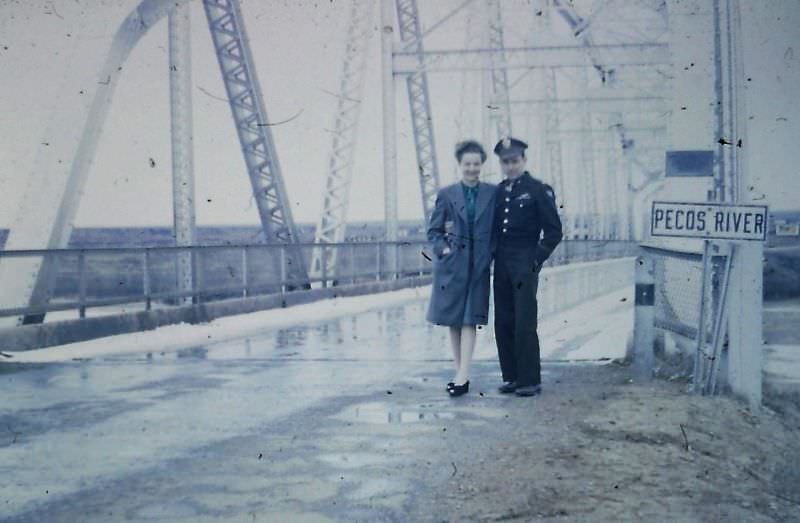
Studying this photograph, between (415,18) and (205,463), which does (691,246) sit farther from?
(415,18)

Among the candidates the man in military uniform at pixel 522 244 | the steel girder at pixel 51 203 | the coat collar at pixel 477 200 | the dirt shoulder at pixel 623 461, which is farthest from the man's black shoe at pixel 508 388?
the steel girder at pixel 51 203

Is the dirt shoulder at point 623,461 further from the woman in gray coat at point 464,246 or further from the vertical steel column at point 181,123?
the vertical steel column at point 181,123

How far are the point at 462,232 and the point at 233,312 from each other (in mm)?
8037

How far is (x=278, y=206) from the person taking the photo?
16.0 metres

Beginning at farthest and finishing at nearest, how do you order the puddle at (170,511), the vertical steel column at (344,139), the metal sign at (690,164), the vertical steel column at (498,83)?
1. the vertical steel column at (498,83)
2. the vertical steel column at (344,139)
3. the metal sign at (690,164)
4. the puddle at (170,511)

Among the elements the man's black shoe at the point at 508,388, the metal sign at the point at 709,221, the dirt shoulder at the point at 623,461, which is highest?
the metal sign at the point at 709,221

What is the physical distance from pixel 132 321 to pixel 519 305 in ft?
20.8

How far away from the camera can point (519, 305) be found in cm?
639

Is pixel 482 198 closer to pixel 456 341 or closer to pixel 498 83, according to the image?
pixel 456 341

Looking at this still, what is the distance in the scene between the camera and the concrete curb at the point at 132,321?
31.3 feet

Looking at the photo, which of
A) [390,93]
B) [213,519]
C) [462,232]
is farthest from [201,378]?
[390,93]

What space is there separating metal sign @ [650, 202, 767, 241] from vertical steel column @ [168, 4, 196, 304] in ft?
26.5

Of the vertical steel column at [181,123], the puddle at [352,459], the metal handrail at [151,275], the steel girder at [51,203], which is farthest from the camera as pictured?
the vertical steel column at [181,123]

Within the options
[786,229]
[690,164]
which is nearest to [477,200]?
[690,164]
